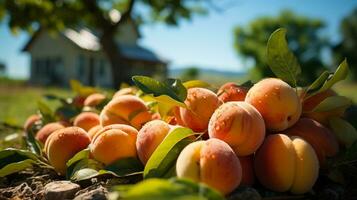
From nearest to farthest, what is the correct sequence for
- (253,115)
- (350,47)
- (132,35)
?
(253,115)
(132,35)
(350,47)

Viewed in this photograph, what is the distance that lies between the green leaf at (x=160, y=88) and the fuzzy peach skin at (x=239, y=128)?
0.66ft

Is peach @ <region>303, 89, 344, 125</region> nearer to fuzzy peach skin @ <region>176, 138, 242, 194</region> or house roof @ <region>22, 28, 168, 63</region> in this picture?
fuzzy peach skin @ <region>176, 138, 242, 194</region>

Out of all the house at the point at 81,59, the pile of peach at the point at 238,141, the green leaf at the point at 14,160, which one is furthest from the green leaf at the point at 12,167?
the house at the point at 81,59

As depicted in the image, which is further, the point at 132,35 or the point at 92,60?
the point at 132,35

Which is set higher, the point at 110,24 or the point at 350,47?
the point at 110,24

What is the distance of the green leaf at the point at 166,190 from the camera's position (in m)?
0.72

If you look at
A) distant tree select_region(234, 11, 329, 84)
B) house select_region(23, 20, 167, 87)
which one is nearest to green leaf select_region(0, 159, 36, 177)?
house select_region(23, 20, 167, 87)

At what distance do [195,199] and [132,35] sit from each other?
2651cm

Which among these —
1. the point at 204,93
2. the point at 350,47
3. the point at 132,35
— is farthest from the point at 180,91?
the point at 350,47

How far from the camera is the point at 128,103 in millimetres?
1761

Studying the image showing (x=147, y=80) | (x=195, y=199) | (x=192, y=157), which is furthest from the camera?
(x=147, y=80)

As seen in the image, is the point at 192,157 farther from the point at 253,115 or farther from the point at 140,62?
the point at 140,62

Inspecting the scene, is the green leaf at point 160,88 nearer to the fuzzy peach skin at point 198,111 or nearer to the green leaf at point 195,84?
the fuzzy peach skin at point 198,111

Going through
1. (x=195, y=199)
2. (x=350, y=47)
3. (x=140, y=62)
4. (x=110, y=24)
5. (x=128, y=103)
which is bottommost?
(x=350, y=47)
